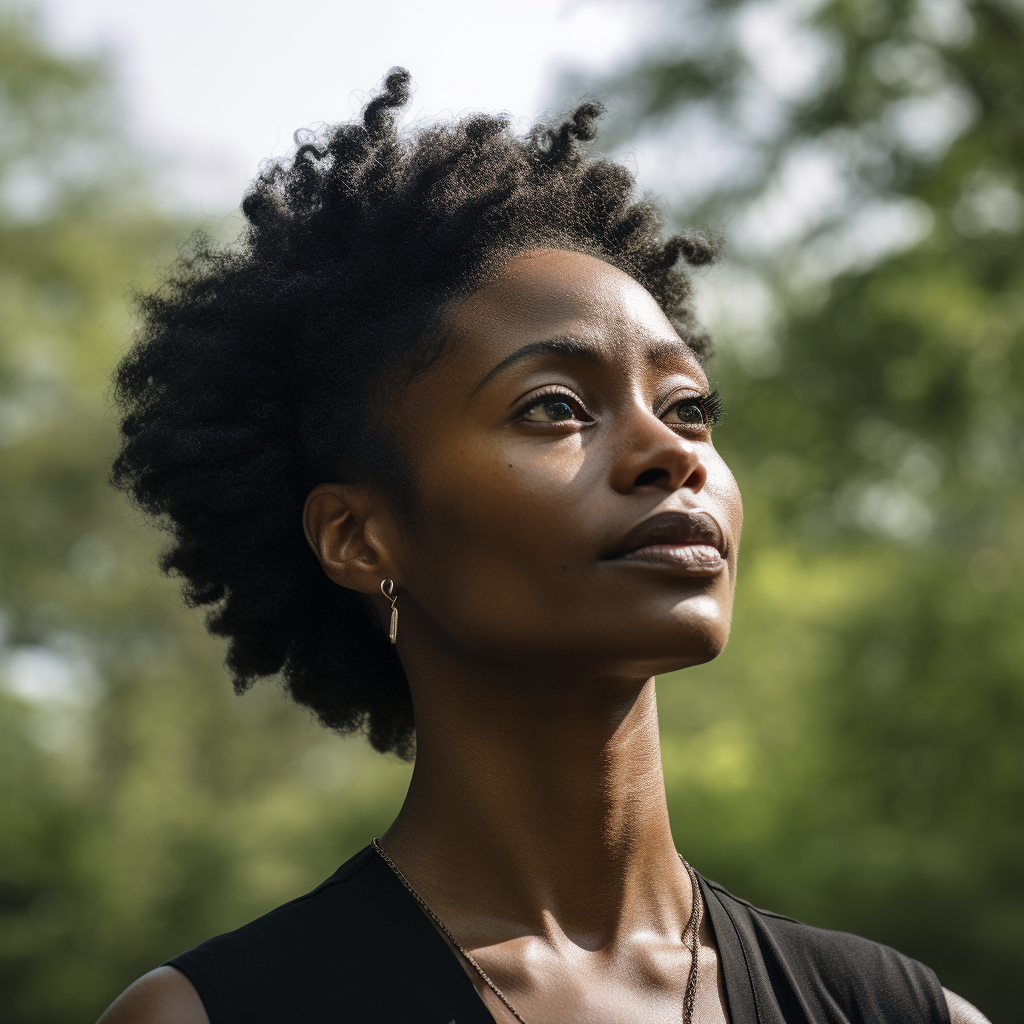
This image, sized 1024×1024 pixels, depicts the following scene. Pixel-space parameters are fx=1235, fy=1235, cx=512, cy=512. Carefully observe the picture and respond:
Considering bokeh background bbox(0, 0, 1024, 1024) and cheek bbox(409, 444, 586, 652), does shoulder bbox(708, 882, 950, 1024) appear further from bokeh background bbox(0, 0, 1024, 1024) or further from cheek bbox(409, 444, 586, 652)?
bokeh background bbox(0, 0, 1024, 1024)

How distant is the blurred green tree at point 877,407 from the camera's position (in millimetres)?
10984

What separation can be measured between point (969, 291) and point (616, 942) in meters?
9.95

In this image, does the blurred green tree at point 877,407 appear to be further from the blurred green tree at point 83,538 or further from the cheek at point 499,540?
the cheek at point 499,540

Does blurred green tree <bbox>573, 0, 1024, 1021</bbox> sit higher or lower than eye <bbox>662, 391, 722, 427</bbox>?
higher

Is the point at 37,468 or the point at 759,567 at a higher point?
the point at 37,468

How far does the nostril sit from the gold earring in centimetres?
61

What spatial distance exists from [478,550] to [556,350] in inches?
17.1

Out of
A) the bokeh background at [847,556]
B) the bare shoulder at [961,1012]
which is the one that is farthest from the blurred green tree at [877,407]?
the bare shoulder at [961,1012]

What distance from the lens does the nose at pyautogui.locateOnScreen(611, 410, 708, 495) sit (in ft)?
7.72

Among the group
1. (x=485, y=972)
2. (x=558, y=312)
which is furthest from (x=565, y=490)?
(x=485, y=972)

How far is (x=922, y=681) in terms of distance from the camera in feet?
38.5

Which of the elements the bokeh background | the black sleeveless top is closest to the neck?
the black sleeveless top

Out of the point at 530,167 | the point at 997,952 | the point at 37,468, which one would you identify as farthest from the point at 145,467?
the point at 37,468

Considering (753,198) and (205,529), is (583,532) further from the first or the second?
(753,198)
